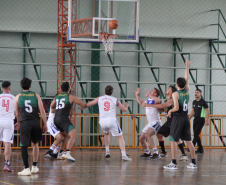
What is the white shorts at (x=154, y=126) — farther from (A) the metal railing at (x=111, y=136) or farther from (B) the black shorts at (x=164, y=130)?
(A) the metal railing at (x=111, y=136)

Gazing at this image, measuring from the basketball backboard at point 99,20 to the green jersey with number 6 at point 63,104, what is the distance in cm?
407

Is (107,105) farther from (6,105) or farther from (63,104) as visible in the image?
(6,105)

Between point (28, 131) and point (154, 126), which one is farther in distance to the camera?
point (154, 126)

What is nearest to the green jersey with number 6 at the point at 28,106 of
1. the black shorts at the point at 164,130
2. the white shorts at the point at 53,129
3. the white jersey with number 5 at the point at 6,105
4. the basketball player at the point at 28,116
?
the basketball player at the point at 28,116

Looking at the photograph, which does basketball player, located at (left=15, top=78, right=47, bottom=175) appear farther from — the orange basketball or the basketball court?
the orange basketball

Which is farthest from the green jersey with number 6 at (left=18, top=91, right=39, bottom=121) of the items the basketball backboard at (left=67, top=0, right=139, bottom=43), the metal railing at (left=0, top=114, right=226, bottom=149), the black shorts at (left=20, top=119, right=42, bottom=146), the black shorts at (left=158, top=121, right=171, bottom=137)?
Answer: the metal railing at (left=0, top=114, right=226, bottom=149)

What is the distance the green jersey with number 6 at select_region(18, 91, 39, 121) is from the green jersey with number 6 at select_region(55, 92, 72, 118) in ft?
6.51

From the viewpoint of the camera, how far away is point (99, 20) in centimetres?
1382

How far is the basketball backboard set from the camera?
1373 centimetres

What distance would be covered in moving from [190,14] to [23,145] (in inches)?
546

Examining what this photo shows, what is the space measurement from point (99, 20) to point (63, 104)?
487cm

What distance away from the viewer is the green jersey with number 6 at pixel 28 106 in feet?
25.9

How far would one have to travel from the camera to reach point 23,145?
7.78 meters

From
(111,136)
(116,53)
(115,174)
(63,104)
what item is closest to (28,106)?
(63,104)
